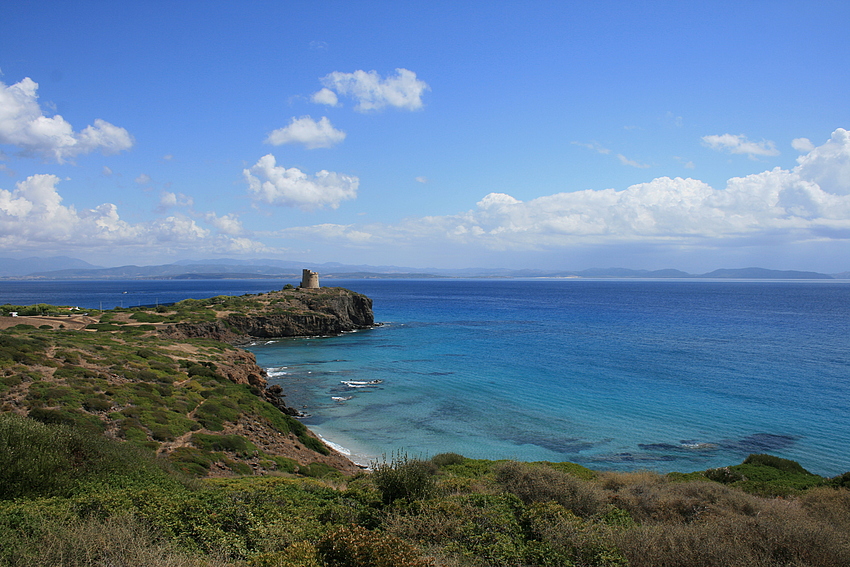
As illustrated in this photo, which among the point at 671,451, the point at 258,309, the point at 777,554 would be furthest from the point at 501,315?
the point at 777,554

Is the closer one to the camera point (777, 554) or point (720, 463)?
point (777, 554)

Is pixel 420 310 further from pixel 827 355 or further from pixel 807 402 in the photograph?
pixel 807 402

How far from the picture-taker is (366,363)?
169 ft

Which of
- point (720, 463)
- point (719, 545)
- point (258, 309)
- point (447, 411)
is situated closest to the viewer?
point (719, 545)

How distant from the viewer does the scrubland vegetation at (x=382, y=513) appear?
7.59 metres

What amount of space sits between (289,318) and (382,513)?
223 feet

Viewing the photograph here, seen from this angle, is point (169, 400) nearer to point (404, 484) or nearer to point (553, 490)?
point (404, 484)

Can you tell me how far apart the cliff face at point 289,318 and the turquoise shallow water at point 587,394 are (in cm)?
527

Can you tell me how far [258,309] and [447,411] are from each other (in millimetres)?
51930

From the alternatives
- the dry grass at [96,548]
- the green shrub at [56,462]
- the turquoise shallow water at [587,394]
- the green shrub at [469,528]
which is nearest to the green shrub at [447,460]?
the turquoise shallow water at [587,394]

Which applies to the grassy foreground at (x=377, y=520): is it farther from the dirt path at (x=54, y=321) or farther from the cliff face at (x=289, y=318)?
the cliff face at (x=289, y=318)

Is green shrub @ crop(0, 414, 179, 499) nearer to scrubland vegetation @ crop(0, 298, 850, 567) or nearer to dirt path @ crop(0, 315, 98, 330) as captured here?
scrubland vegetation @ crop(0, 298, 850, 567)

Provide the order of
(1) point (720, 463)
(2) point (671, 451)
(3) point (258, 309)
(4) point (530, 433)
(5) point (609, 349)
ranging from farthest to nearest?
(3) point (258, 309) → (5) point (609, 349) → (4) point (530, 433) → (2) point (671, 451) → (1) point (720, 463)

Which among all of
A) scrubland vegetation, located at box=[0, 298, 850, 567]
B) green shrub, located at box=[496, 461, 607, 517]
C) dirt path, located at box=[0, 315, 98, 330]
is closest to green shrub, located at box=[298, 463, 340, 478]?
scrubland vegetation, located at box=[0, 298, 850, 567]
